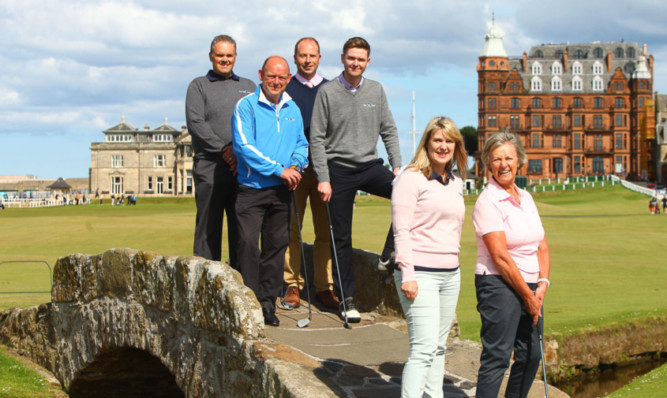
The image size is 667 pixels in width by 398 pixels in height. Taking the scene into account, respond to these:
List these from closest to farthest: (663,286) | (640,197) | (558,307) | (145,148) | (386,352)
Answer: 1. (386,352)
2. (558,307)
3. (663,286)
4. (640,197)
5. (145,148)

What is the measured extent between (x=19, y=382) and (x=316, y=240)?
4.90m

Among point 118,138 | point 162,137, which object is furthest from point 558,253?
Result: point 118,138

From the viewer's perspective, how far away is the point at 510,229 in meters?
5.20

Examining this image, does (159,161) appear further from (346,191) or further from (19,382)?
(346,191)

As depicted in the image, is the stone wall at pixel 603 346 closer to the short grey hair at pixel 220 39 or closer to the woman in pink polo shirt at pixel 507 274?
the woman in pink polo shirt at pixel 507 274

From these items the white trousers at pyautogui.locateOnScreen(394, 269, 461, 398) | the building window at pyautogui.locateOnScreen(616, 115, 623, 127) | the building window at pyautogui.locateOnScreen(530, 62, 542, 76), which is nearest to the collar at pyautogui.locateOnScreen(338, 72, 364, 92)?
the white trousers at pyautogui.locateOnScreen(394, 269, 461, 398)

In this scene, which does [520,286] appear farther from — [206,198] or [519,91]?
[519,91]

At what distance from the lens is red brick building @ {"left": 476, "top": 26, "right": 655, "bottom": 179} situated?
98188 mm

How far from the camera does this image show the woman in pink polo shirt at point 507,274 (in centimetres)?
513

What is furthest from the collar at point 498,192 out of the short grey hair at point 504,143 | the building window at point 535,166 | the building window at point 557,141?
the building window at point 557,141

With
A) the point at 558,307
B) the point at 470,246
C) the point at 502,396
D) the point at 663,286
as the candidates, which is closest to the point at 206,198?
the point at 502,396

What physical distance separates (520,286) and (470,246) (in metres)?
18.4

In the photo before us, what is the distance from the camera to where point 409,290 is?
4859 mm

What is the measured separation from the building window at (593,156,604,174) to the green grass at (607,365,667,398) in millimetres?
94821
